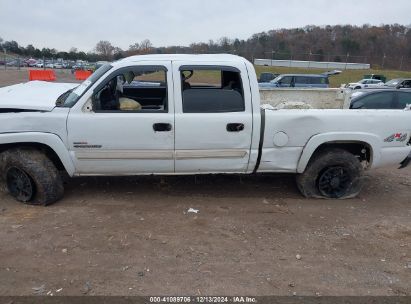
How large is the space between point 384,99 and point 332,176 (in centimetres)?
623

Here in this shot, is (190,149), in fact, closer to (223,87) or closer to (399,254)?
(223,87)

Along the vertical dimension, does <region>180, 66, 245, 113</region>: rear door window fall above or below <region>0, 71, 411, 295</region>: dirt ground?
above

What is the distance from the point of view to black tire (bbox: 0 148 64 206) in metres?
4.76

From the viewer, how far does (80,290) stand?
330 centimetres

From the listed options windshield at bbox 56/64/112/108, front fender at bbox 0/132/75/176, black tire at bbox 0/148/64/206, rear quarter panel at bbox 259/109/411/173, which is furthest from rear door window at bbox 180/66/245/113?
black tire at bbox 0/148/64/206

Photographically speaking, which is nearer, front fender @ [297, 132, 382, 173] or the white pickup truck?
the white pickup truck

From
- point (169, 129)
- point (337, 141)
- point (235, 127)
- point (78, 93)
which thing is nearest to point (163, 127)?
point (169, 129)

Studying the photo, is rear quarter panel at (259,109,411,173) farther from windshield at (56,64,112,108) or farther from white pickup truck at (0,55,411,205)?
windshield at (56,64,112,108)

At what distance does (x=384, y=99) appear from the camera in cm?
1053

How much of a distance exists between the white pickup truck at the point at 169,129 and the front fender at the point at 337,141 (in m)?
0.01

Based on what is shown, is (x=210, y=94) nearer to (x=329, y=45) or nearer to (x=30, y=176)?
(x=30, y=176)

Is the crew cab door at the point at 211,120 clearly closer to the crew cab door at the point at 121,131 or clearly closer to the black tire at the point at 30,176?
the crew cab door at the point at 121,131

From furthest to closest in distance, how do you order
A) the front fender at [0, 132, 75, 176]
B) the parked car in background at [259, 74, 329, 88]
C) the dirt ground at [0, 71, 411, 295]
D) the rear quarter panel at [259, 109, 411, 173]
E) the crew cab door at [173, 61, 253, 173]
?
the parked car in background at [259, 74, 329, 88]
the rear quarter panel at [259, 109, 411, 173]
the crew cab door at [173, 61, 253, 173]
the front fender at [0, 132, 75, 176]
the dirt ground at [0, 71, 411, 295]

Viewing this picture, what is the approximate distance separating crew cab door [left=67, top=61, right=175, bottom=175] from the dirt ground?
1.93 feet
